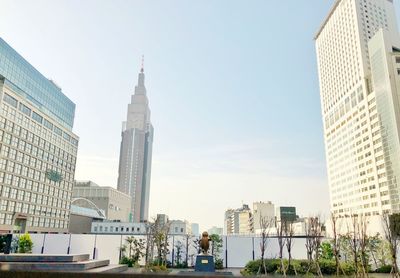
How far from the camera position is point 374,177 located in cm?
8619

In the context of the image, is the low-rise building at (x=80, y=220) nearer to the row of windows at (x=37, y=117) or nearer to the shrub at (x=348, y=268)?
the row of windows at (x=37, y=117)

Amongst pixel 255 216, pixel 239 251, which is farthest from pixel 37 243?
pixel 255 216

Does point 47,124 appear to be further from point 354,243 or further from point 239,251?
point 354,243

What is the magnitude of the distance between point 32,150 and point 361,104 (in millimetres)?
88013

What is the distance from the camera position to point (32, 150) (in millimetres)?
75062

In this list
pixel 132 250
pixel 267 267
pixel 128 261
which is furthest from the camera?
pixel 132 250

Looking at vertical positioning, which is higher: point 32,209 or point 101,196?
point 101,196

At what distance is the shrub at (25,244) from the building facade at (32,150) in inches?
1616

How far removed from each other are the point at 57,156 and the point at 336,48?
94284 millimetres

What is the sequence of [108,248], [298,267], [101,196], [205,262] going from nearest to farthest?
1. [205,262]
2. [298,267]
3. [108,248]
4. [101,196]

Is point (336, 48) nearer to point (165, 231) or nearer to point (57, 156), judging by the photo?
point (57, 156)

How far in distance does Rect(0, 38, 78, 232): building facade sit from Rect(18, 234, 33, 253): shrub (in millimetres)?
41044

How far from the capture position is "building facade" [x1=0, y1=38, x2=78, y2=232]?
6619cm

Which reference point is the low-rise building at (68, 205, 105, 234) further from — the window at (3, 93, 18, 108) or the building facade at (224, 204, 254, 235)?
the building facade at (224, 204, 254, 235)
